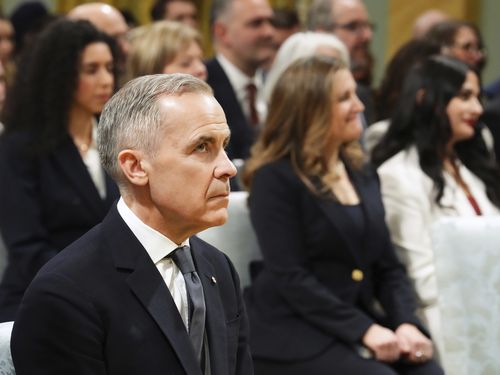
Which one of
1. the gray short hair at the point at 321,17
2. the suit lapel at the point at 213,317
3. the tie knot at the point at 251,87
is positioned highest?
the suit lapel at the point at 213,317

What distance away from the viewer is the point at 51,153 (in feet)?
9.80

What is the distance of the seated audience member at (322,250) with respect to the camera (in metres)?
2.83

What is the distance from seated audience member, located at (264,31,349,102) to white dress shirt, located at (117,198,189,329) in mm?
2267

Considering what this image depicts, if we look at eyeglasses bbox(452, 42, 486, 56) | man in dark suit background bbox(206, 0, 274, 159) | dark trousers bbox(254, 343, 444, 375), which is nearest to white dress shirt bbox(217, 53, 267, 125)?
man in dark suit background bbox(206, 0, 274, 159)

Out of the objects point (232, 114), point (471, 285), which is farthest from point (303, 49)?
point (471, 285)

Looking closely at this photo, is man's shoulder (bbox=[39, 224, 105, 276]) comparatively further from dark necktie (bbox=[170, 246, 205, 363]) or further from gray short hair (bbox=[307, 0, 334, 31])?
gray short hair (bbox=[307, 0, 334, 31])

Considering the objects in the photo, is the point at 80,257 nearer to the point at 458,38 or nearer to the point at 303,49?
the point at 303,49

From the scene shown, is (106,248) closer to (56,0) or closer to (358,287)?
(358,287)

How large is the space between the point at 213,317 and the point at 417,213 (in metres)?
1.58

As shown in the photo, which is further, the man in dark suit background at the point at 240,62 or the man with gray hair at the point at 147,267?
the man in dark suit background at the point at 240,62

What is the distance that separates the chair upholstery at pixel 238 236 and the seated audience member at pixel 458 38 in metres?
2.01

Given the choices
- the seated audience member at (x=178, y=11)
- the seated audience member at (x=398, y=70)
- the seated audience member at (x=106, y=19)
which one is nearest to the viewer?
the seated audience member at (x=398, y=70)

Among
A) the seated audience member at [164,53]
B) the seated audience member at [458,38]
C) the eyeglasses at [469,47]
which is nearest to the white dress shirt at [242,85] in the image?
the seated audience member at [164,53]

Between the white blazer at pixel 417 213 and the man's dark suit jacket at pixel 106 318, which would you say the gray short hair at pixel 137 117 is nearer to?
the man's dark suit jacket at pixel 106 318
